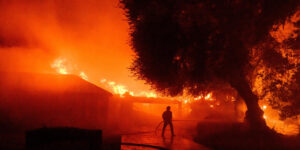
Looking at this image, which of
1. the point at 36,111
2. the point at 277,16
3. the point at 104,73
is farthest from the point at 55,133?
the point at 104,73

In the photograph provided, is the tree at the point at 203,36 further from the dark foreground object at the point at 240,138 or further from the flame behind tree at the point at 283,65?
the flame behind tree at the point at 283,65

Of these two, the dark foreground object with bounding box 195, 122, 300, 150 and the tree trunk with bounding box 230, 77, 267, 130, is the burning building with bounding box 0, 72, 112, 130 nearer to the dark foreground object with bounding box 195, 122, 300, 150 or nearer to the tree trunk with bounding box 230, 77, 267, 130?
the dark foreground object with bounding box 195, 122, 300, 150

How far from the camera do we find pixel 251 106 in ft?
49.2

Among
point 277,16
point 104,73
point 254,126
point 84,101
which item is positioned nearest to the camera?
point 277,16

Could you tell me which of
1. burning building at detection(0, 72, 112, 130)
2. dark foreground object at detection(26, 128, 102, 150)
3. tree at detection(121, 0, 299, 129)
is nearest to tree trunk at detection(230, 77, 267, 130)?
tree at detection(121, 0, 299, 129)

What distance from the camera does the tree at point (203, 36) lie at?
1280 centimetres

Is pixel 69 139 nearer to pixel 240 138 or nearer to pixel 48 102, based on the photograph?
pixel 240 138

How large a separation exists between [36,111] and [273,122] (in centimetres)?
1884

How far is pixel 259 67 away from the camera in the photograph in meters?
15.6

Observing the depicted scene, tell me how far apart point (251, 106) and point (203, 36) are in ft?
17.5

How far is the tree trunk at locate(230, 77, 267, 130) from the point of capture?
1457cm

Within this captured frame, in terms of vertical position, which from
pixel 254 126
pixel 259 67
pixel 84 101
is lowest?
pixel 254 126

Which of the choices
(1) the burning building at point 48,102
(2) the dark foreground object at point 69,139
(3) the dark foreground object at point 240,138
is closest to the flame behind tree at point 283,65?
(3) the dark foreground object at point 240,138

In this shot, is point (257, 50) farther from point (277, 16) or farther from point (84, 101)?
point (84, 101)
